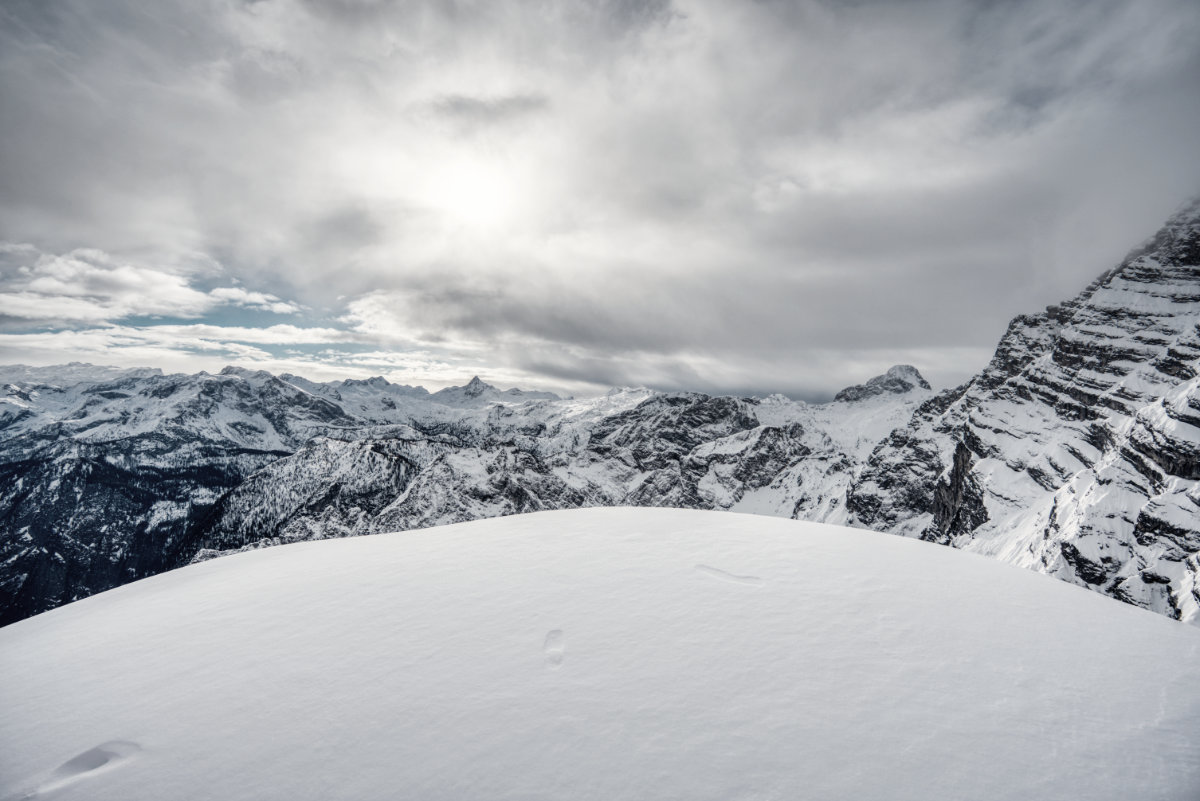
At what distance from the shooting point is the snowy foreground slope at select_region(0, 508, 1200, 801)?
2359 millimetres

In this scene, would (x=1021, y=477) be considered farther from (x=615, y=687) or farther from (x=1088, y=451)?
(x=615, y=687)

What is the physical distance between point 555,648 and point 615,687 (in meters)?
0.61

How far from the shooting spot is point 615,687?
2.94 metres

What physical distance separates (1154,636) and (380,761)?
519 centimetres

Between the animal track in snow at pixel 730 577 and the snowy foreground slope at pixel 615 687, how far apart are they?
4 centimetres

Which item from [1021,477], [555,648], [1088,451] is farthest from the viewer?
[1021,477]

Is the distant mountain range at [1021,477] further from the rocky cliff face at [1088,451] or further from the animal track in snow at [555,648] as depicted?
the animal track in snow at [555,648]

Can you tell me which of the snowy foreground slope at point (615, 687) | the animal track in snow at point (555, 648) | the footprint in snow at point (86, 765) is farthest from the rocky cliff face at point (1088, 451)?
the footprint in snow at point (86, 765)

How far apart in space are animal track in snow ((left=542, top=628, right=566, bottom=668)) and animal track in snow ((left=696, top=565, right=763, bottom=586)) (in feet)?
5.17

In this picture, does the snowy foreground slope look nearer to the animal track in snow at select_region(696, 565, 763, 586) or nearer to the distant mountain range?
the animal track in snow at select_region(696, 565, 763, 586)

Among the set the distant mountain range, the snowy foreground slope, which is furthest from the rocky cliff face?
the snowy foreground slope

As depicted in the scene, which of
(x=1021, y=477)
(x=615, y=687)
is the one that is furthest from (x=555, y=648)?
(x=1021, y=477)

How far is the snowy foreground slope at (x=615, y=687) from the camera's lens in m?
2.36

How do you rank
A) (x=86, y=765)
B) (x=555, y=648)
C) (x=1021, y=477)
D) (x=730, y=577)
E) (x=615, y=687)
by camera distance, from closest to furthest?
1. (x=86, y=765)
2. (x=615, y=687)
3. (x=555, y=648)
4. (x=730, y=577)
5. (x=1021, y=477)
